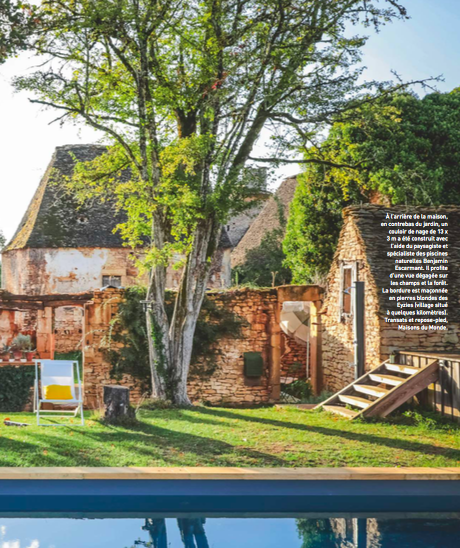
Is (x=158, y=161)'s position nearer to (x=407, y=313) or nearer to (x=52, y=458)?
(x=407, y=313)

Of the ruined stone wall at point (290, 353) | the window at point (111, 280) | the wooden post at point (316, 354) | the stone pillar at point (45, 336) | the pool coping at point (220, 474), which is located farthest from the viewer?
the window at point (111, 280)

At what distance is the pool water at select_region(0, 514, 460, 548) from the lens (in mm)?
6258

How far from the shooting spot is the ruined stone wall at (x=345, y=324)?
1457 centimetres

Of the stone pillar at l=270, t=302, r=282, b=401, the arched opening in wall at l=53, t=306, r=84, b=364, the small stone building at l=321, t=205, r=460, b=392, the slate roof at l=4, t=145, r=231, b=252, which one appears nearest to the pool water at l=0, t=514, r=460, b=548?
the small stone building at l=321, t=205, r=460, b=392

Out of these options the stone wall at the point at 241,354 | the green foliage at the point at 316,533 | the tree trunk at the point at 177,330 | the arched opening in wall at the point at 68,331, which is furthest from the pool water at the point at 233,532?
the arched opening in wall at the point at 68,331

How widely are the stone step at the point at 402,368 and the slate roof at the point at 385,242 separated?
4.84 ft

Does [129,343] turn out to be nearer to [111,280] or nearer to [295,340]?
[295,340]

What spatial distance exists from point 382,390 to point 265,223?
24.3 meters

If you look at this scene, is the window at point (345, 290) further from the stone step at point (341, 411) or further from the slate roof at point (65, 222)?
the slate roof at point (65, 222)

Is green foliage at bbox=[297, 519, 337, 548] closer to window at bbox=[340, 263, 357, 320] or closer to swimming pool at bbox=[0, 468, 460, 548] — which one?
swimming pool at bbox=[0, 468, 460, 548]

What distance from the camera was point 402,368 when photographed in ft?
41.6

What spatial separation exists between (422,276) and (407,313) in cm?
99

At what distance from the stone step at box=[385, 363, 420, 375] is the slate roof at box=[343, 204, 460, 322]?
148cm

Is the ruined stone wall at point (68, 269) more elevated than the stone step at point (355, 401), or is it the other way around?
the ruined stone wall at point (68, 269)
